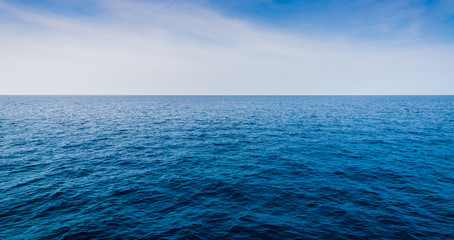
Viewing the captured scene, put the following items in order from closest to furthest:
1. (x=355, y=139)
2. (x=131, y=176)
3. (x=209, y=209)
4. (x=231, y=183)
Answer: (x=209, y=209) → (x=231, y=183) → (x=131, y=176) → (x=355, y=139)

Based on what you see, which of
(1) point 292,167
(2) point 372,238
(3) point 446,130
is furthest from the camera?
(3) point 446,130

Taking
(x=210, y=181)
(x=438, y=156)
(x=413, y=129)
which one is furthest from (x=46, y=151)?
(x=413, y=129)

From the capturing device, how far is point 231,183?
23469 millimetres

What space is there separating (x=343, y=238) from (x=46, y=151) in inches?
1615

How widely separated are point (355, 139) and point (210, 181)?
3428 cm

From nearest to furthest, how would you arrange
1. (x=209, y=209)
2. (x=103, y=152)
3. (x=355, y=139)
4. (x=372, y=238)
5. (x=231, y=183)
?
(x=372, y=238) → (x=209, y=209) → (x=231, y=183) → (x=103, y=152) → (x=355, y=139)

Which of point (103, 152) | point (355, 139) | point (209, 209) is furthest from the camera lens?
point (355, 139)

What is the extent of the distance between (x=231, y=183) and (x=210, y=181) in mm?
2367

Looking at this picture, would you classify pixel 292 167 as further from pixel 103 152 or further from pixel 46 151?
pixel 46 151

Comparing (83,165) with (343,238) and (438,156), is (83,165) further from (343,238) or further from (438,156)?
(438,156)

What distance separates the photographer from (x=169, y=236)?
15.0 meters

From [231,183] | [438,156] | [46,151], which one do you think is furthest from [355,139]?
[46,151]

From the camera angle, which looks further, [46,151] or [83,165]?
[46,151]

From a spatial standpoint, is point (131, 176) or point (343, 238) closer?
point (343, 238)
